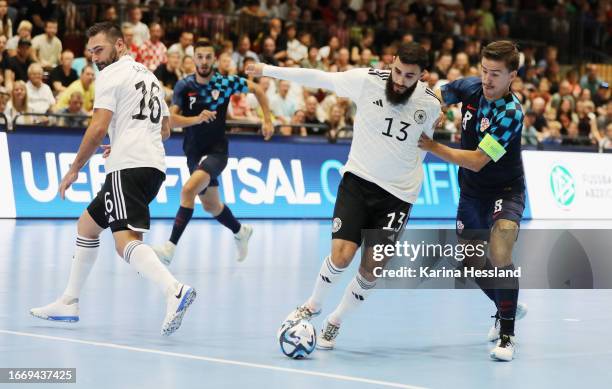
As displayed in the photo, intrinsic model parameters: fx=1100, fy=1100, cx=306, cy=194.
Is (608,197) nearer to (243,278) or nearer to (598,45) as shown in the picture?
(598,45)

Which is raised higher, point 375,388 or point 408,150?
point 408,150

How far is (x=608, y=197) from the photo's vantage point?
2216cm

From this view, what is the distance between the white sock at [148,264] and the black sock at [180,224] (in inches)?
171

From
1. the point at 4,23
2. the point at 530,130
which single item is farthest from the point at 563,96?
the point at 4,23

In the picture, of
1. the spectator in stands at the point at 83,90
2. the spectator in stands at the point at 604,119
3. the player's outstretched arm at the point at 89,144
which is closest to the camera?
the player's outstretched arm at the point at 89,144

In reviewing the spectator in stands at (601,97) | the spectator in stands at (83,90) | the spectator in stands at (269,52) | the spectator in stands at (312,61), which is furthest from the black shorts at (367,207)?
the spectator in stands at (601,97)

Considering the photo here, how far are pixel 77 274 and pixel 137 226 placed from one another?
733 millimetres

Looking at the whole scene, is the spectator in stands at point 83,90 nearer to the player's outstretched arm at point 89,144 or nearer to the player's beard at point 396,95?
the player's outstretched arm at point 89,144

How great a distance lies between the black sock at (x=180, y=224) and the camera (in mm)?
12414

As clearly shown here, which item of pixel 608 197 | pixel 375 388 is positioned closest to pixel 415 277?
pixel 375 388

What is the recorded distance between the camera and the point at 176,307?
25.3 ft

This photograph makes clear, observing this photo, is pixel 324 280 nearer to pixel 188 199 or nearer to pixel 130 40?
pixel 188 199

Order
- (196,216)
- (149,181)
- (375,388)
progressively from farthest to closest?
(196,216) < (149,181) < (375,388)

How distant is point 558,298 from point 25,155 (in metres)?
9.62
